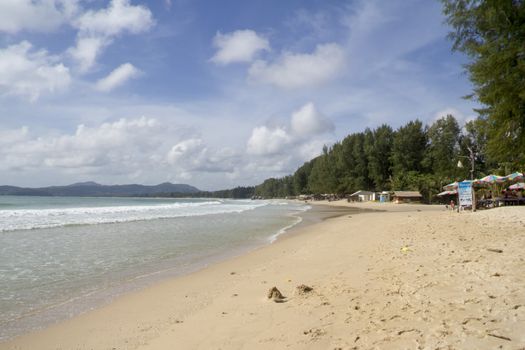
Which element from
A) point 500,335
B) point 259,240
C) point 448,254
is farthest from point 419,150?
point 500,335

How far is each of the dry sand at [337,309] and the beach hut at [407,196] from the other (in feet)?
178

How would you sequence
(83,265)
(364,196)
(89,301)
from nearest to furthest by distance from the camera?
(89,301) < (83,265) < (364,196)

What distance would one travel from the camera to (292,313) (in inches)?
209

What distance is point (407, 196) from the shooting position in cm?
6047

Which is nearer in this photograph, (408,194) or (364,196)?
(408,194)

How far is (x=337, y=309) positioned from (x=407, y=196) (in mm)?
60123

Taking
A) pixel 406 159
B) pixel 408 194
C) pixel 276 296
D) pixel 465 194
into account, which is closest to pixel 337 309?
pixel 276 296

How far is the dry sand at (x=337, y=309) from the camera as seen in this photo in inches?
160

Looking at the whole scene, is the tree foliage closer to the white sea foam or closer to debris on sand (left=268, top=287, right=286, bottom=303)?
debris on sand (left=268, top=287, right=286, bottom=303)

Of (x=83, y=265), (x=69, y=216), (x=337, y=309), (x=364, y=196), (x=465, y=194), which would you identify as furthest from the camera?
(x=364, y=196)

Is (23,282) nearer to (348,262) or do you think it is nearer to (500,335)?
(348,262)

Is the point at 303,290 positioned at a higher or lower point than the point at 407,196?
lower

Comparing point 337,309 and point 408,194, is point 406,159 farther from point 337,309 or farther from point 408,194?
point 337,309

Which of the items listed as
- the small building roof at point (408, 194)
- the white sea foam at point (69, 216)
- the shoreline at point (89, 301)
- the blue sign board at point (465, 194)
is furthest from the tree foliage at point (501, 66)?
the small building roof at point (408, 194)
